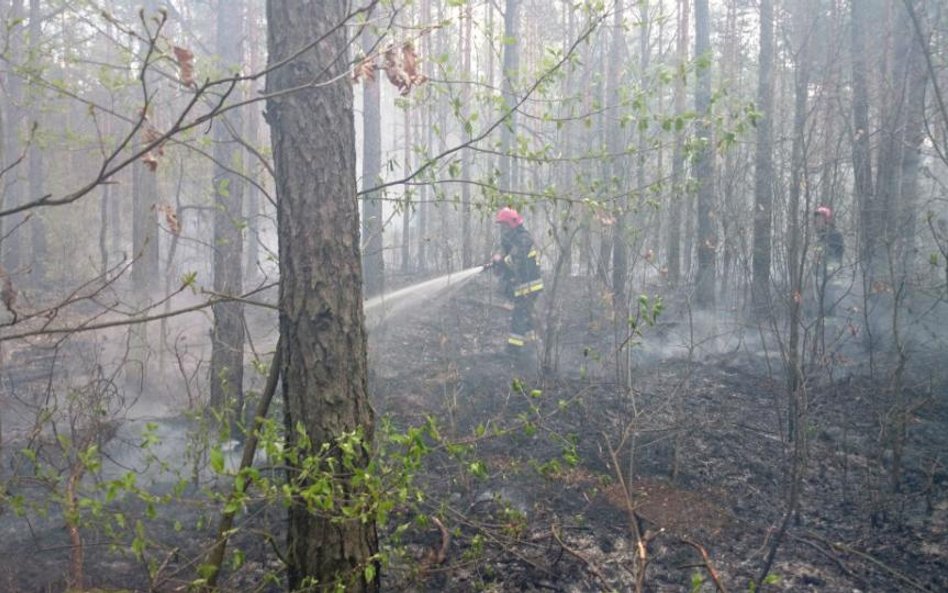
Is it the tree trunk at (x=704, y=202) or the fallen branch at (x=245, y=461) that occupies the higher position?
the tree trunk at (x=704, y=202)

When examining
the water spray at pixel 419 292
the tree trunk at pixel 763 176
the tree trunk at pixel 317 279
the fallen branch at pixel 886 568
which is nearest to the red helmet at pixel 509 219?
the water spray at pixel 419 292

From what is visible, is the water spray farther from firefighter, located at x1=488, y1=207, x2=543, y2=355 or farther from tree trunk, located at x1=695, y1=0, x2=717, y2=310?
tree trunk, located at x1=695, y1=0, x2=717, y2=310

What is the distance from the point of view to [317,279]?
11.2ft

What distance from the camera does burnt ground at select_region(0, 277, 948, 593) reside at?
436cm

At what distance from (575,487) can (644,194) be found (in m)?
2.45

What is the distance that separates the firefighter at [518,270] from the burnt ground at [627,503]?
4.07 feet

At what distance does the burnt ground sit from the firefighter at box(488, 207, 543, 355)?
1.24 metres

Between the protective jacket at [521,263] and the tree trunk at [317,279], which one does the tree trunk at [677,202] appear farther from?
the tree trunk at [317,279]

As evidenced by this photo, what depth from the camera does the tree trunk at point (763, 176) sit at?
332 inches

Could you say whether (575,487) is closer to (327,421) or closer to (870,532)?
(870,532)

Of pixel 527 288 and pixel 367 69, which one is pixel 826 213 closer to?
pixel 367 69

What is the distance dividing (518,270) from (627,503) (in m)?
7.03

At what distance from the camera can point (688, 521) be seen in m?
5.34

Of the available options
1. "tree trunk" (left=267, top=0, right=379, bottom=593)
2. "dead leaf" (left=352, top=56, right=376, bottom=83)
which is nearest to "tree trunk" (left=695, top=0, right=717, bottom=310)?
"tree trunk" (left=267, top=0, right=379, bottom=593)
